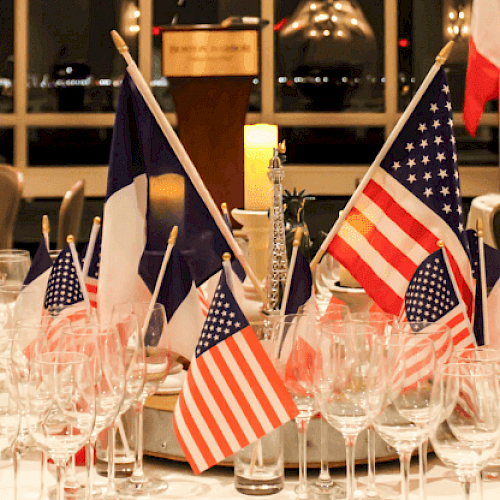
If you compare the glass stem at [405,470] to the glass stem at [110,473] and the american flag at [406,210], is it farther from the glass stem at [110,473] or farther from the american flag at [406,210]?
the american flag at [406,210]

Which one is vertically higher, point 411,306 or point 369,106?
point 369,106

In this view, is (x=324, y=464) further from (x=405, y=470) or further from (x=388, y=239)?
(x=388, y=239)

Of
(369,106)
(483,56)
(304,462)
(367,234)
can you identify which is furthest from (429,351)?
(369,106)

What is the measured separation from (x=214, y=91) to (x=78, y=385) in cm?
471

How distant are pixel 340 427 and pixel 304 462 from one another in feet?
0.43

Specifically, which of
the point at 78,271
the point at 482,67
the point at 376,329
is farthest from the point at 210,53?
the point at 376,329

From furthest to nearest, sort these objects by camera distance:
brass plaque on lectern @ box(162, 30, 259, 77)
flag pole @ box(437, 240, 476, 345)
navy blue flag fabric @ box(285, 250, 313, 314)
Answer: brass plaque on lectern @ box(162, 30, 259, 77) < navy blue flag fabric @ box(285, 250, 313, 314) < flag pole @ box(437, 240, 476, 345)

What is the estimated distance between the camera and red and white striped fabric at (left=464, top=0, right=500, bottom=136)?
236cm

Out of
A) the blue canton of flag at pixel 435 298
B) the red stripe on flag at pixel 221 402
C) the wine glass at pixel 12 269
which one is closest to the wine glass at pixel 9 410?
the red stripe on flag at pixel 221 402

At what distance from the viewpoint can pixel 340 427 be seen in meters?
1.22

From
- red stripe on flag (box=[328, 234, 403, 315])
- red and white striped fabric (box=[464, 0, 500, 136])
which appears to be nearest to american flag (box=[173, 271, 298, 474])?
red stripe on flag (box=[328, 234, 403, 315])

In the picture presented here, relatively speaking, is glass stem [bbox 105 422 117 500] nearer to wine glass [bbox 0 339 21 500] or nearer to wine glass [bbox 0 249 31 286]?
wine glass [bbox 0 339 21 500]

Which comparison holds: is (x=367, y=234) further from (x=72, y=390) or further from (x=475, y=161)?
(x=475, y=161)

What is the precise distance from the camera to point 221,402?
1374 millimetres
